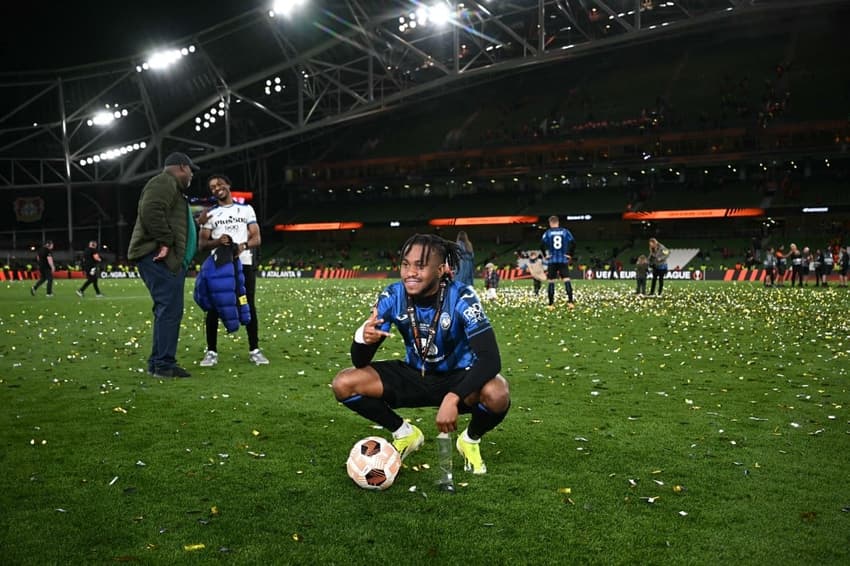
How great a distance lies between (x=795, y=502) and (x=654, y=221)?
5608 cm

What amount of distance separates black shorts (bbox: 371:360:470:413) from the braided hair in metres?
0.76

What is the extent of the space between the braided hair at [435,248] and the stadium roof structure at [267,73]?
36378 millimetres

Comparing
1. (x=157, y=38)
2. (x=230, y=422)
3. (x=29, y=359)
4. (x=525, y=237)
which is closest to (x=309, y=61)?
(x=157, y=38)

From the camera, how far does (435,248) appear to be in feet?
15.5

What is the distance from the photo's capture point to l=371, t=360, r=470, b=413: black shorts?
508 centimetres

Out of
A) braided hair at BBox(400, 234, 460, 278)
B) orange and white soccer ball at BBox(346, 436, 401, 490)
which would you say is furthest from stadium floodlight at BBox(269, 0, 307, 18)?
orange and white soccer ball at BBox(346, 436, 401, 490)

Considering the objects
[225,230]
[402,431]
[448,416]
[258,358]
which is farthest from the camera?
[258,358]

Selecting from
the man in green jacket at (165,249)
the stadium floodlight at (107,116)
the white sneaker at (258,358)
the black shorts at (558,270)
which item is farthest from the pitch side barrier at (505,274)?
the man in green jacket at (165,249)

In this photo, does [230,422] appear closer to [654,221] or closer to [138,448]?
[138,448]

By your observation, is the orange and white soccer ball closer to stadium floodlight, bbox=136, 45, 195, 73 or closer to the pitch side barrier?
the pitch side barrier

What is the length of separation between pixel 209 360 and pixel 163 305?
136cm

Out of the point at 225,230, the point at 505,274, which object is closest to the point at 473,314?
the point at 225,230

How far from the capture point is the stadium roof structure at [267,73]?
4297 cm

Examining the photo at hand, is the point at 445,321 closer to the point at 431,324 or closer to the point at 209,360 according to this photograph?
the point at 431,324
